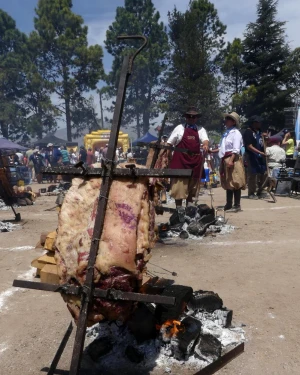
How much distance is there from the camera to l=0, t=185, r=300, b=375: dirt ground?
11.4 ft

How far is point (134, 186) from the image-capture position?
313 centimetres

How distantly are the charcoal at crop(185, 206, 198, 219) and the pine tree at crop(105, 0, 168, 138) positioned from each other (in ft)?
129

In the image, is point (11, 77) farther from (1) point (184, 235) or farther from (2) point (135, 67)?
(1) point (184, 235)

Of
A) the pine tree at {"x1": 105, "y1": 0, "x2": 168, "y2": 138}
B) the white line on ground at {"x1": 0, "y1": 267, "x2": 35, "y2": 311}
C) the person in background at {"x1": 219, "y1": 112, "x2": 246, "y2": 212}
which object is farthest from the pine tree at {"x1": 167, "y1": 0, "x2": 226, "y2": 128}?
the white line on ground at {"x1": 0, "y1": 267, "x2": 35, "y2": 311}

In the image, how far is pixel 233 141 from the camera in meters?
9.57

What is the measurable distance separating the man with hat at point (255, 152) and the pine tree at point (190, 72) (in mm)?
18178

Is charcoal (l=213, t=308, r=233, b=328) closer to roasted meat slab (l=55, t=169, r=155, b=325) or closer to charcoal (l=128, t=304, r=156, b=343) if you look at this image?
charcoal (l=128, t=304, r=156, b=343)

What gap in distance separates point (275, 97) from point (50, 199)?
1895 centimetres

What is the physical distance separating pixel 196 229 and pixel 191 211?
66 centimetres

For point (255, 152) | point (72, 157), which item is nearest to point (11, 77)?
point (72, 157)

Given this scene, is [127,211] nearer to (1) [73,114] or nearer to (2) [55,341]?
(2) [55,341]

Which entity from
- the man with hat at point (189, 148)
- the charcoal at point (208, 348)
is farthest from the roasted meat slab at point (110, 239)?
the man with hat at point (189, 148)

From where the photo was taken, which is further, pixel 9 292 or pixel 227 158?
pixel 227 158

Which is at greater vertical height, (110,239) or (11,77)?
(11,77)
